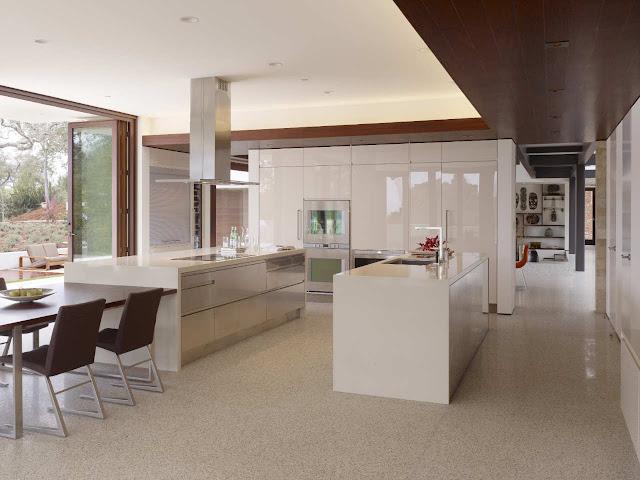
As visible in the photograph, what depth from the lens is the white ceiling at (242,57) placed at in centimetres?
429

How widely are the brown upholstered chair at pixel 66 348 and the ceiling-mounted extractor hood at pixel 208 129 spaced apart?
2.85 meters

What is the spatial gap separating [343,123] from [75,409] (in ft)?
17.6

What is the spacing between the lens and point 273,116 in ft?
27.6

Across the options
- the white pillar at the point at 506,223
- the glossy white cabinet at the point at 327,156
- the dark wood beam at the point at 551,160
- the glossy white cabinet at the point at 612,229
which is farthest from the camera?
the dark wood beam at the point at 551,160

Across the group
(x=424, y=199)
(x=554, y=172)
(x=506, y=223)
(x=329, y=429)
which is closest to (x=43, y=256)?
(x=424, y=199)

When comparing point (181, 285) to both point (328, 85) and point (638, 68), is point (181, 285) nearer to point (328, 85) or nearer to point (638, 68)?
point (328, 85)

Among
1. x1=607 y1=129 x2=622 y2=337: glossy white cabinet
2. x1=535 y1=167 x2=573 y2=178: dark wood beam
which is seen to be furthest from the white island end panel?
x1=535 y1=167 x2=573 y2=178: dark wood beam

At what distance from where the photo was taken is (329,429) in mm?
3588

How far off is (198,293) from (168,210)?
4557 mm

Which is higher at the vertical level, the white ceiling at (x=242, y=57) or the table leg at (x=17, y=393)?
the white ceiling at (x=242, y=57)

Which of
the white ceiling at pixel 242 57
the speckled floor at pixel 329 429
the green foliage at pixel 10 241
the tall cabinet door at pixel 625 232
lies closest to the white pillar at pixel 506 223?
the white ceiling at pixel 242 57

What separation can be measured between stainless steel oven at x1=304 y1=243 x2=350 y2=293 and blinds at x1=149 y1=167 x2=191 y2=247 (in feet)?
7.21

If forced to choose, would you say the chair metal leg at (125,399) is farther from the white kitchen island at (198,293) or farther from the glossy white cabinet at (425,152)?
the glossy white cabinet at (425,152)

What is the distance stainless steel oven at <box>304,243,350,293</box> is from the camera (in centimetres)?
866
